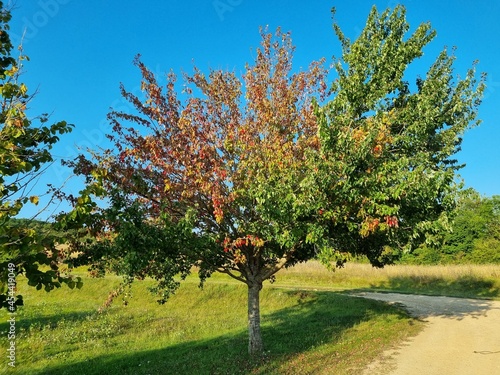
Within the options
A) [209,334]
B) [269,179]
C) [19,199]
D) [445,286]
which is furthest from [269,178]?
[445,286]

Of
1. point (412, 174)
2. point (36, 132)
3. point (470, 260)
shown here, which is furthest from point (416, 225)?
point (470, 260)

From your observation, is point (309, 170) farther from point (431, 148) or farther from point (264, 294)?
point (264, 294)

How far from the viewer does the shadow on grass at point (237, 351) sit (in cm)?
1452

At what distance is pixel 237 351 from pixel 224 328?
7210 millimetres

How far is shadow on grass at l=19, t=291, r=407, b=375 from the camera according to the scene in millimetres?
14516

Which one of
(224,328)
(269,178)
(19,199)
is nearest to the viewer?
(19,199)

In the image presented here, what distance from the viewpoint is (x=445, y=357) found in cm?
1302

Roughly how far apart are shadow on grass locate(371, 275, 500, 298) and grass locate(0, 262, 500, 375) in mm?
85

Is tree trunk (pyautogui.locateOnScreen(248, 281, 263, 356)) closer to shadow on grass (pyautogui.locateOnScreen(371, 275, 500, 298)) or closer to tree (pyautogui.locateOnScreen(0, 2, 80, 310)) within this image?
tree (pyautogui.locateOnScreen(0, 2, 80, 310))

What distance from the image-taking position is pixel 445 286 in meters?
35.4

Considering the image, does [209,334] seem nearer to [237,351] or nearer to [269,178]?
[237,351]

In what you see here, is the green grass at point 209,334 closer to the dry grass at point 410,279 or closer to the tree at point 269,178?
the tree at point 269,178

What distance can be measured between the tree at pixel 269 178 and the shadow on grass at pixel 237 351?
1377 millimetres

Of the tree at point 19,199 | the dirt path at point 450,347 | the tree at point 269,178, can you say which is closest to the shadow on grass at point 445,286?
the dirt path at point 450,347
